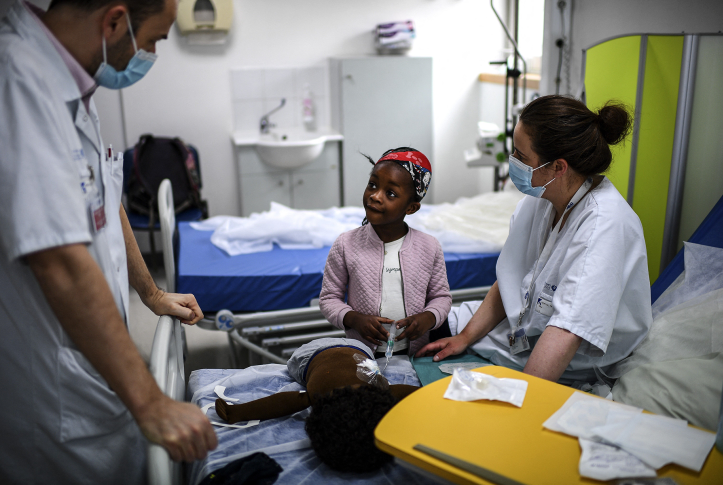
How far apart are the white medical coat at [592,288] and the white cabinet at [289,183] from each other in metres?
3.18

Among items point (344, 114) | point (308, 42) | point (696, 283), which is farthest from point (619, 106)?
point (308, 42)

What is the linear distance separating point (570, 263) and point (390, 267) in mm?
555

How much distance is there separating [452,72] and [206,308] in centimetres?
365

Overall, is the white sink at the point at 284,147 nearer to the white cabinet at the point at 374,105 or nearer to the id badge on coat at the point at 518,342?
the white cabinet at the point at 374,105

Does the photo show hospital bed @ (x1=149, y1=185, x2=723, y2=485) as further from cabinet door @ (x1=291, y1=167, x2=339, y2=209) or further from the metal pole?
cabinet door @ (x1=291, y1=167, x2=339, y2=209)

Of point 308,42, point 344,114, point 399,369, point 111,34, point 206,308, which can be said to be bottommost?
point 206,308

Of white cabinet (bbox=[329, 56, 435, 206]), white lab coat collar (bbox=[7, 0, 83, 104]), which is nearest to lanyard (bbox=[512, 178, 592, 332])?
white lab coat collar (bbox=[7, 0, 83, 104])

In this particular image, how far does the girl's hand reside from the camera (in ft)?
5.38

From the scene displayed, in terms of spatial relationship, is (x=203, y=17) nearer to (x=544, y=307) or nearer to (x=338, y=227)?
(x=338, y=227)

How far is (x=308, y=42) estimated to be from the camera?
4.82 meters

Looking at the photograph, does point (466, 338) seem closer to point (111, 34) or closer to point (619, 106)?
point (619, 106)

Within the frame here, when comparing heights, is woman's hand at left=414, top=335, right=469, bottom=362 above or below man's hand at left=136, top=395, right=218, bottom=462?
below

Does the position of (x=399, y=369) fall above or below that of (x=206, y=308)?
above

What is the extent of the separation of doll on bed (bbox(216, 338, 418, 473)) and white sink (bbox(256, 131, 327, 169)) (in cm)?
308
